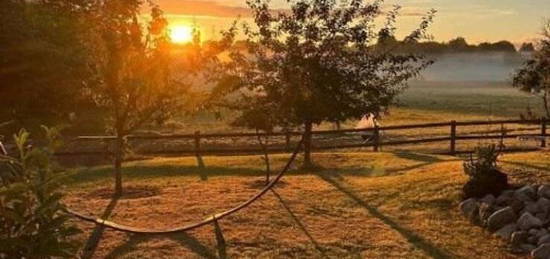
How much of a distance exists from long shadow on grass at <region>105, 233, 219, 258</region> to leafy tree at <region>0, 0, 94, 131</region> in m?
16.1

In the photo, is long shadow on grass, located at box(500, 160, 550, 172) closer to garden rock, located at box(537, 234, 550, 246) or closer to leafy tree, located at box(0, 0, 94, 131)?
garden rock, located at box(537, 234, 550, 246)

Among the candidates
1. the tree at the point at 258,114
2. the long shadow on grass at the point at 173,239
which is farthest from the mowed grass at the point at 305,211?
the tree at the point at 258,114

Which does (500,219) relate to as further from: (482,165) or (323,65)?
(323,65)

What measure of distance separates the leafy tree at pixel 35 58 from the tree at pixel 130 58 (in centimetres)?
1201

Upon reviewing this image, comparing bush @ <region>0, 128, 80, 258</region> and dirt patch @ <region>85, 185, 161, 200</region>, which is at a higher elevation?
bush @ <region>0, 128, 80, 258</region>

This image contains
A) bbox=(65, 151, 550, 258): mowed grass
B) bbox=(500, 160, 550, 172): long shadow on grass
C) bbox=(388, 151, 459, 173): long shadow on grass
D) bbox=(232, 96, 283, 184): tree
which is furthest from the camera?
bbox=(232, 96, 283, 184): tree

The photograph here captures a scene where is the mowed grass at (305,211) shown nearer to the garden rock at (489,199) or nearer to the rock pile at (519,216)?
the rock pile at (519,216)

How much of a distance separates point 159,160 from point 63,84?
8277 mm

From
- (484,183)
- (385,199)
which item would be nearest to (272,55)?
(385,199)

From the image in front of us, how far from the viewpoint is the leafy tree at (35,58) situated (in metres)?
27.2

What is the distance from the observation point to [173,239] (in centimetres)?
1208

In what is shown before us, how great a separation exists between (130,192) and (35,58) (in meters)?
14.0

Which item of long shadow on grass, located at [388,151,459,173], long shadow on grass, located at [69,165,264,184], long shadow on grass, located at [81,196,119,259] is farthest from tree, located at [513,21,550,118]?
long shadow on grass, located at [81,196,119,259]

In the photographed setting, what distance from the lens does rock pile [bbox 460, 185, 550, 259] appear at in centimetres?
1209
